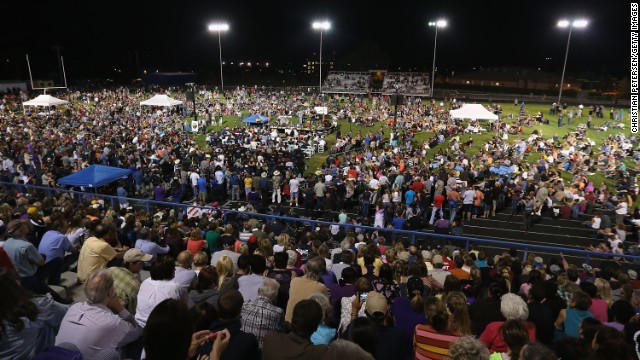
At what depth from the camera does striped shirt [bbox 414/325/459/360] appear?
379cm

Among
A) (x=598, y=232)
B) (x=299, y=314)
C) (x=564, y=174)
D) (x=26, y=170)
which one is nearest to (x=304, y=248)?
(x=299, y=314)

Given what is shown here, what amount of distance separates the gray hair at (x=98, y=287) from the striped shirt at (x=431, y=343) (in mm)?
2879

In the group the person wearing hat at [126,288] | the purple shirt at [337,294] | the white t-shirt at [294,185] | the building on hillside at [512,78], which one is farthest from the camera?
the building on hillside at [512,78]

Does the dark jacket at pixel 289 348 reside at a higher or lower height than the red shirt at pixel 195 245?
higher

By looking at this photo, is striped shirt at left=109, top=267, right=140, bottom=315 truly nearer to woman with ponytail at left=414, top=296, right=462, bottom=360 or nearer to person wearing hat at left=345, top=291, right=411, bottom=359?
person wearing hat at left=345, top=291, right=411, bottom=359

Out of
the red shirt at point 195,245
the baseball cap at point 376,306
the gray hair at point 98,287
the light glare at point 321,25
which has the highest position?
the light glare at point 321,25

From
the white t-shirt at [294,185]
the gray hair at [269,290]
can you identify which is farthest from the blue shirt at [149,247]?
the white t-shirt at [294,185]

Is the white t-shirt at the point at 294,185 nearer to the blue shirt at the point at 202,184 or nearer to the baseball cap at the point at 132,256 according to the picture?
the blue shirt at the point at 202,184

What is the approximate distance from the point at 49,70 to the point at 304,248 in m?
81.5

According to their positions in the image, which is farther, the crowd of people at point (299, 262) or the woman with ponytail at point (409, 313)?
the woman with ponytail at point (409, 313)

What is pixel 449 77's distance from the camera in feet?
264

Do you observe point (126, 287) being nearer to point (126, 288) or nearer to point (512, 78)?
point (126, 288)

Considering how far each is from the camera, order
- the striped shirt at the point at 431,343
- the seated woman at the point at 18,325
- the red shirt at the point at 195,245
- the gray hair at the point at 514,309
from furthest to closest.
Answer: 1. the red shirt at the point at 195,245
2. the gray hair at the point at 514,309
3. the striped shirt at the point at 431,343
4. the seated woman at the point at 18,325

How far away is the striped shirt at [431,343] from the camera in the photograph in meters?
3.79
